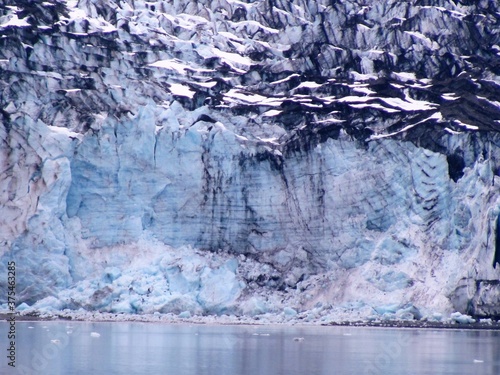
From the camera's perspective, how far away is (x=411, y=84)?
41.4 meters

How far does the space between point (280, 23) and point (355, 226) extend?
44.4 feet

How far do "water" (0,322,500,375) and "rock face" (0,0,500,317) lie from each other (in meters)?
1.47

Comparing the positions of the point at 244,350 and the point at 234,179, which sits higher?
the point at 234,179

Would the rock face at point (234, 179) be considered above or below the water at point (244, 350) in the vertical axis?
above

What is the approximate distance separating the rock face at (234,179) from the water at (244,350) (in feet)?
4.83

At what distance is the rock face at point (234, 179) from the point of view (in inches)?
1366

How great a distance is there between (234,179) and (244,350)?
36.8ft

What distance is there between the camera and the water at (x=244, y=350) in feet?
75.8

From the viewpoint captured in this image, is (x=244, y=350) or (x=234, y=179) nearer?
(x=244, y=350)

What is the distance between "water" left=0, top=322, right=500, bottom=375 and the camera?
23.1 metres

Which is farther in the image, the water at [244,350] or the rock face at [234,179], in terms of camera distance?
the rock face at [234,179]

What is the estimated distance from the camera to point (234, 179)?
37.1 metres

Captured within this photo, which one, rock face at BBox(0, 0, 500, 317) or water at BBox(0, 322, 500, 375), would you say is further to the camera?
rock face at BBox(0, 0, 500, 317)

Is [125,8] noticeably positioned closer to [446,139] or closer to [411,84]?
[411,84]
